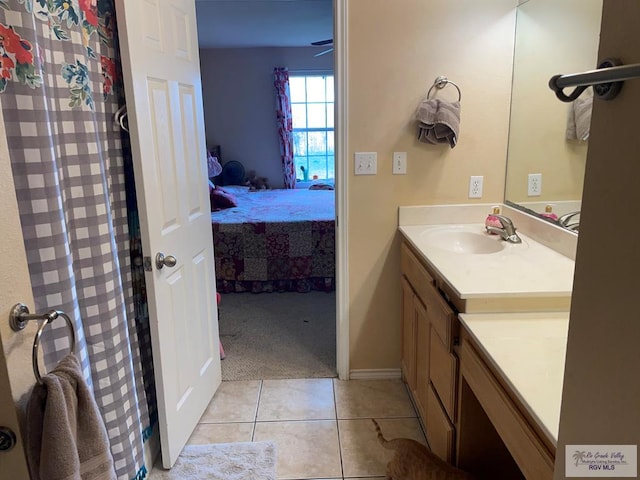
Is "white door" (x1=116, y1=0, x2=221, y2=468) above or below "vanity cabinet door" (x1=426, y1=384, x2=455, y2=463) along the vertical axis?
above

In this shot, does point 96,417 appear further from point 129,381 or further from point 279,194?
point 279,194

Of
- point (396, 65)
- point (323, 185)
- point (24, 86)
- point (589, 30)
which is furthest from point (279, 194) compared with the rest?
point (24, 86)

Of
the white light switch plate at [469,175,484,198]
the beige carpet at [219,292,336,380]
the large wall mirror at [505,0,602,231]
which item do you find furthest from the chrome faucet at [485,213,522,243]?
the beige carpet at [219,292,336,380]

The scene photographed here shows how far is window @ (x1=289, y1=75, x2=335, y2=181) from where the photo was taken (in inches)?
272

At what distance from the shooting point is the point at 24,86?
108 centimetres

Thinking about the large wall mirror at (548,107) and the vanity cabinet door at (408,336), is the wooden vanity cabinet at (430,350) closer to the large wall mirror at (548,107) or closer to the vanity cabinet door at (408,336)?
the vanity cabinet door at (408,336)

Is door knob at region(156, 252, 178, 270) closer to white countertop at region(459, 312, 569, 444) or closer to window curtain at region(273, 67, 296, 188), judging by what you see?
white countertop at region(459, 312, 569, 444)

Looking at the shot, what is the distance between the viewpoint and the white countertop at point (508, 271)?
4.73 feet

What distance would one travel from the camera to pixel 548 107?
1975 millimetres

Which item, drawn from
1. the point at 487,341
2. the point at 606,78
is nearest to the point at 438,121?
the point at 487,341

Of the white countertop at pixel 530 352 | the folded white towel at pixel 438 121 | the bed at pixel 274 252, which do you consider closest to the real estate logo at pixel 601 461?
the white countertop at pixel 530 352

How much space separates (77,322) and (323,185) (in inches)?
208

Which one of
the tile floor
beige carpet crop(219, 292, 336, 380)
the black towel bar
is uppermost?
the black towel bar

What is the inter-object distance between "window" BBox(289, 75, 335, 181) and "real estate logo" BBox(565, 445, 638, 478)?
21.8 ft
